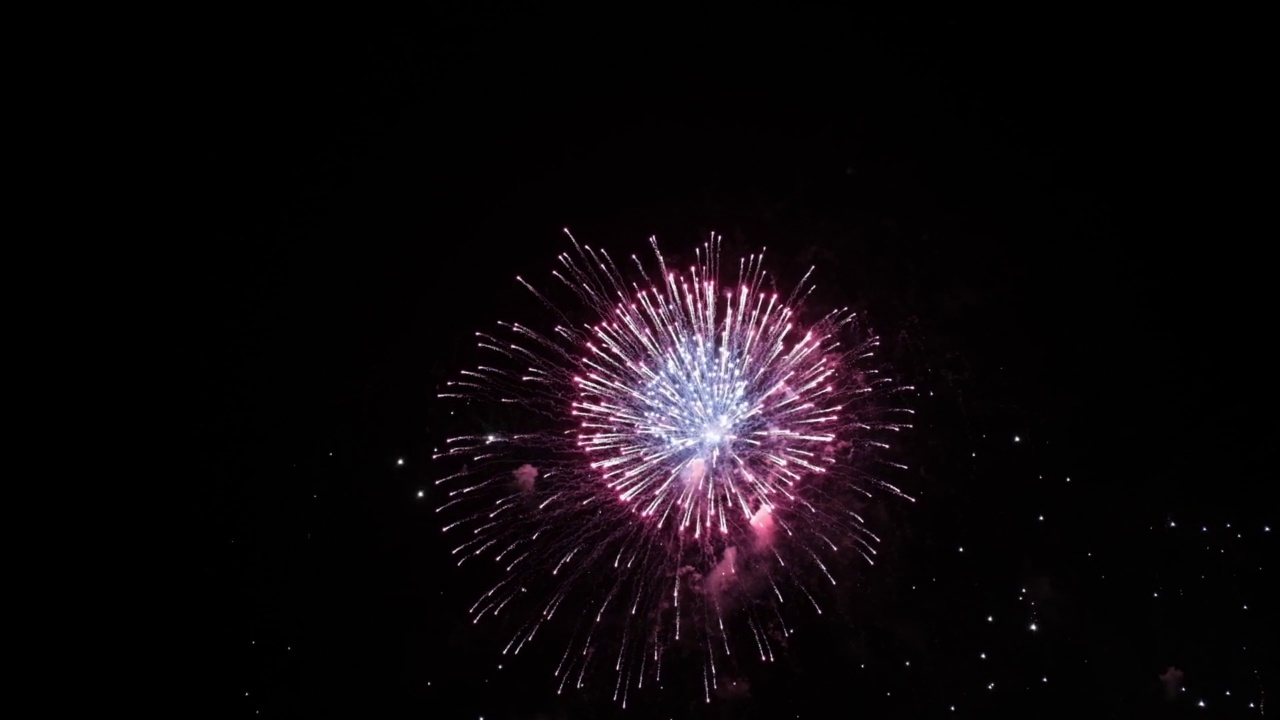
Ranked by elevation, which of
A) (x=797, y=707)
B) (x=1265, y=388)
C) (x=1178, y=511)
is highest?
(x=1265, y=388)

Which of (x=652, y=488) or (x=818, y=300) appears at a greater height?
(x=818, y=300)

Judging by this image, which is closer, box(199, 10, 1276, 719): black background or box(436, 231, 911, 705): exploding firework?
box(436, 231, 911, 705): exploding firework

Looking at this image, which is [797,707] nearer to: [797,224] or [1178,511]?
[1178,511]

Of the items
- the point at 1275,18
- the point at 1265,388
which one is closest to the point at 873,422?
the point at 1265,388

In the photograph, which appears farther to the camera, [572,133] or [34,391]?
[572,133]
